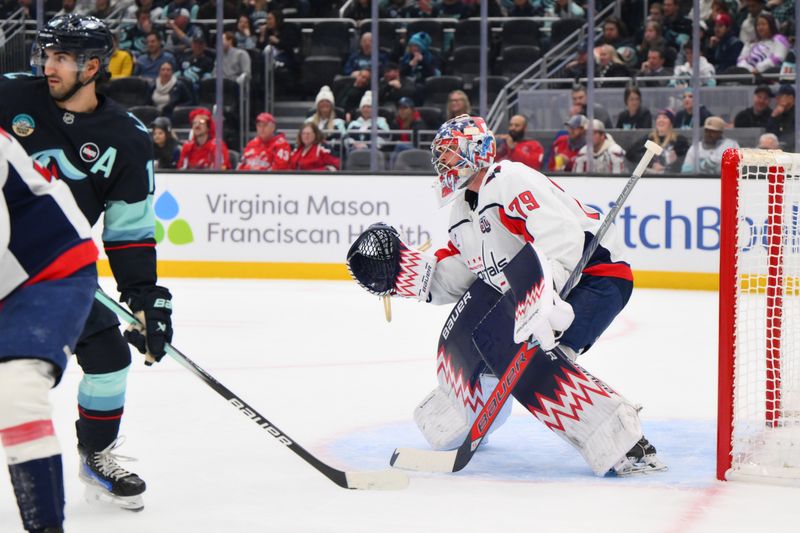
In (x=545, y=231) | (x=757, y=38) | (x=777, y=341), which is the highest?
(x=757, y=38)

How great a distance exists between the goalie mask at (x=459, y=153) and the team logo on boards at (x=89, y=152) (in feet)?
3.13

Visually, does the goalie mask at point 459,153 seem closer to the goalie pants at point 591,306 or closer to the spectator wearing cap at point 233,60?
the goalie pants at point 591,306

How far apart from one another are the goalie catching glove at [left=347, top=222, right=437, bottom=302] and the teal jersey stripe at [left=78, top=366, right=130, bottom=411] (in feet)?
3.16

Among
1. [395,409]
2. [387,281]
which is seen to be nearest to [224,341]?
[395,409]

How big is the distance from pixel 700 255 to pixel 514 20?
10.1 feet

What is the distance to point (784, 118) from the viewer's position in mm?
8086

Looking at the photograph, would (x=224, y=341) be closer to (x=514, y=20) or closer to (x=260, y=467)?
(x=260, y=467)

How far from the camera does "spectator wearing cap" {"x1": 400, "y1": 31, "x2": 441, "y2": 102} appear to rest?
10.3 m

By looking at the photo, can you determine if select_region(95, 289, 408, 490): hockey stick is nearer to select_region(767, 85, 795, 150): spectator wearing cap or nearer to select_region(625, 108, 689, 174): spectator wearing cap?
select_region(625, 108, 689, 174): spectator wearing cap

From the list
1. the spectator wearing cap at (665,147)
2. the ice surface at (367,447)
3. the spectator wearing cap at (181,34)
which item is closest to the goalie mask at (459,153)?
the ice surface at (367,447)

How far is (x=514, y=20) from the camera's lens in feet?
33.8

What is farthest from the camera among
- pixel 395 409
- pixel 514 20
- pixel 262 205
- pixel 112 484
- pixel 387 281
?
pixel 514 20

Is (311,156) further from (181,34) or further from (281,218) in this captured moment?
(181,34)

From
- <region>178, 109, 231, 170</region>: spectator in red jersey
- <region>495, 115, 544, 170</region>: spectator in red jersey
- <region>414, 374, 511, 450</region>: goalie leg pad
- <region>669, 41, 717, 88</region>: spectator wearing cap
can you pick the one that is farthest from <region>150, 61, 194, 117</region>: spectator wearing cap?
<region>414, 374, 511, 450</region>: goalie leg pad
